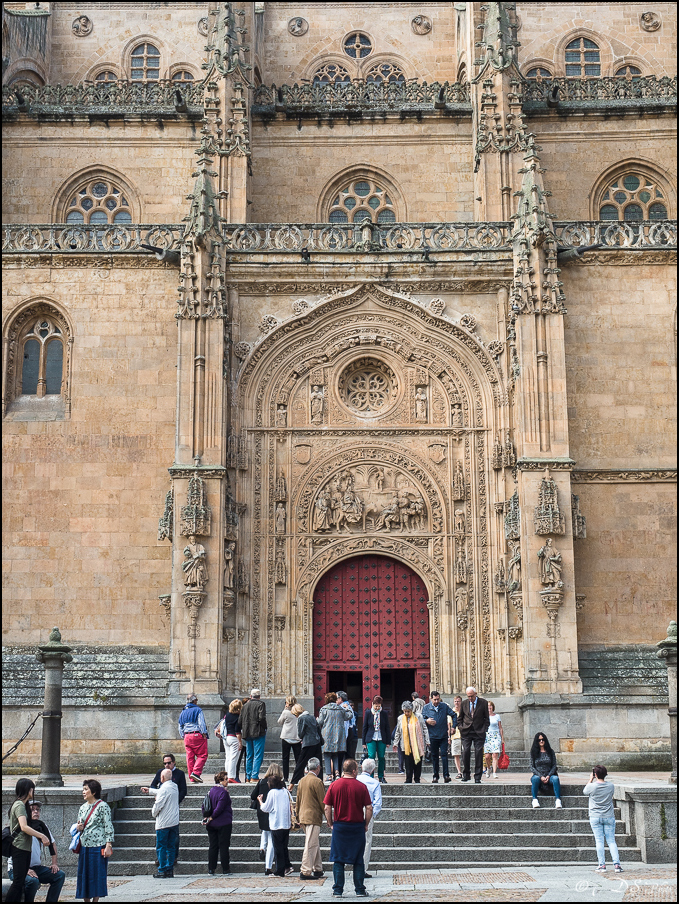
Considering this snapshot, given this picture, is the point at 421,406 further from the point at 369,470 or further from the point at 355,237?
the point at 355,237

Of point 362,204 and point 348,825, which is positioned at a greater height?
point 362,204

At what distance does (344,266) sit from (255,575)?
24.2 feet

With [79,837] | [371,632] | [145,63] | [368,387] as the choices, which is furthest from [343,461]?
[145,63]

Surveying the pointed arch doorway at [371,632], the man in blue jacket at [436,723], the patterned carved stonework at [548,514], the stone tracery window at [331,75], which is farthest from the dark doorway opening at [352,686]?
the stone tracery window at [331,75]

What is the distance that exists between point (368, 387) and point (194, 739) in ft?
33.0

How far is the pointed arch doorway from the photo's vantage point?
987 inches

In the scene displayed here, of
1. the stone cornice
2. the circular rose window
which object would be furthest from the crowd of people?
the circular rose window

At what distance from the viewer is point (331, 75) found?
35.5 metres

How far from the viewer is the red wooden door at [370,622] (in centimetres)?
2505

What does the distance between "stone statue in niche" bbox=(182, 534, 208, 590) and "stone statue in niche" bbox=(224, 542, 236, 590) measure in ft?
1.76

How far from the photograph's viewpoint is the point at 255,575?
25.0 metres

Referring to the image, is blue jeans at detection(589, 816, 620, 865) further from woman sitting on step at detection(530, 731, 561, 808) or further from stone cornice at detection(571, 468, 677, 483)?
stone cornice at detection(571, 468, 677, 483)

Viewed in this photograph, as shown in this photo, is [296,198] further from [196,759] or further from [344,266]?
[196,759]

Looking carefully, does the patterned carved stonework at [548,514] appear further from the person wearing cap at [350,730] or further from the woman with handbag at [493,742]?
the person wearing cap at [350,730]
